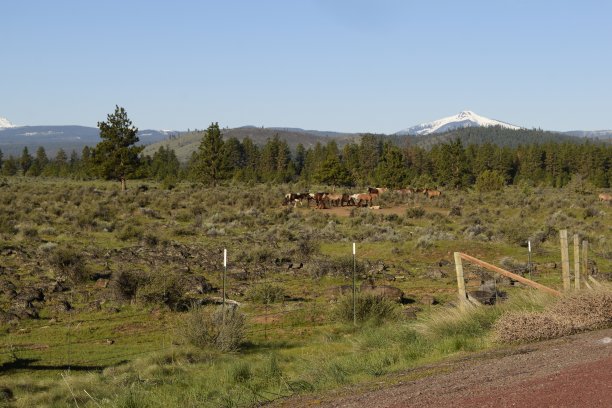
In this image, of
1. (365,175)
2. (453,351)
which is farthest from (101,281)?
(365,175)

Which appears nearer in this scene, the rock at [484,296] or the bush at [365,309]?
the bush at [365,309]

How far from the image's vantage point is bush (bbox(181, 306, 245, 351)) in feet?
52.7

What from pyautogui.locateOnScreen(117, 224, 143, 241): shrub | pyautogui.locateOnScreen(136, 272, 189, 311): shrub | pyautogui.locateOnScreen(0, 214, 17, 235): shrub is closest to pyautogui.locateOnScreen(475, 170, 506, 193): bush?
pyautogui.locateOnScreen(117, 224, 143, 241): shrub

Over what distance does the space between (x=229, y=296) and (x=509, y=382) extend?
14.7m

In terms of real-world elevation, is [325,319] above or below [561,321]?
below

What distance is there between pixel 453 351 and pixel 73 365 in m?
7.76

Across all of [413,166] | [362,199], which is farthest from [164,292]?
[413,166]

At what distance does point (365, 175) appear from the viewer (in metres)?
115

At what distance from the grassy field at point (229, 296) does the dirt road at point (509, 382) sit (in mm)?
1335

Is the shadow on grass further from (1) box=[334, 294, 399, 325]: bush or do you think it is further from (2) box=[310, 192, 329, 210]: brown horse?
(2) box=[310, 192, 329, 210]: brown horse

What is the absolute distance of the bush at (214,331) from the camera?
16078mm

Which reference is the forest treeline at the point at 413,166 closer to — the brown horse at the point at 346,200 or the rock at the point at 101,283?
the brown horse at the point at 346,200

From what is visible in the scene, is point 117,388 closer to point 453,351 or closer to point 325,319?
point 453,351

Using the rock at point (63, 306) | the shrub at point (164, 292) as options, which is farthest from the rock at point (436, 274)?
the rock at point (63, 306)
